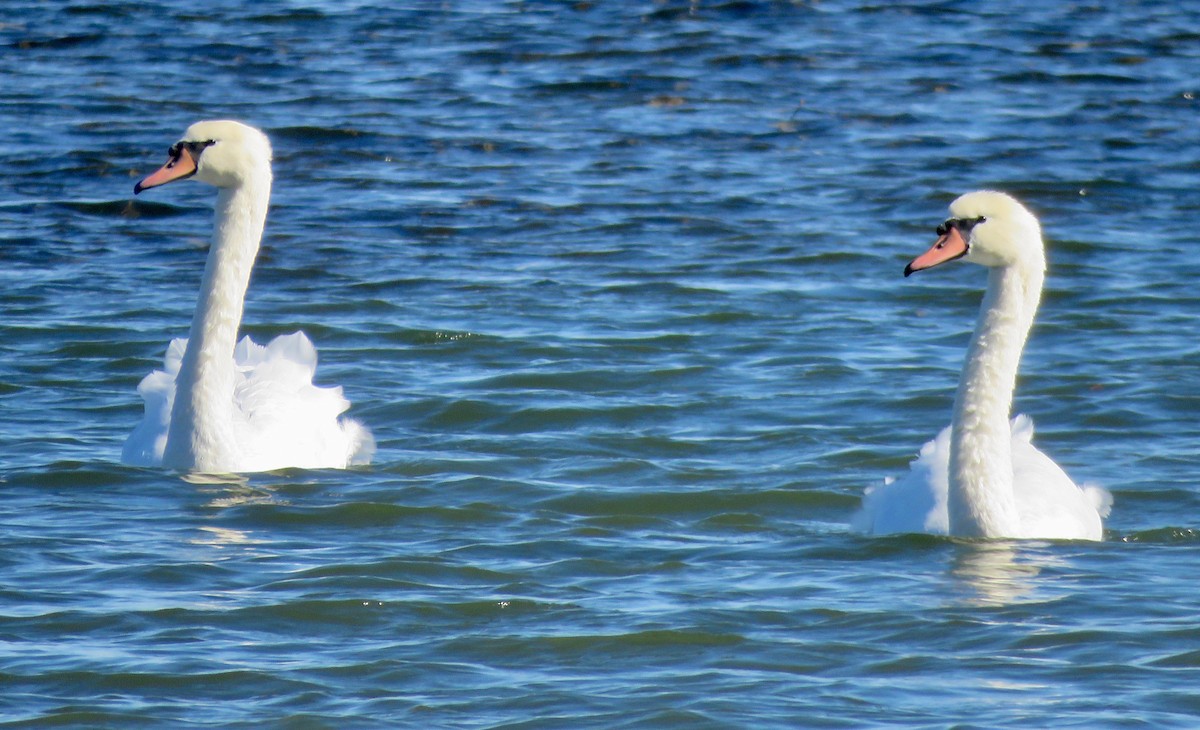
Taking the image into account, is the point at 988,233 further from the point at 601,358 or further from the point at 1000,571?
the point at 601,358

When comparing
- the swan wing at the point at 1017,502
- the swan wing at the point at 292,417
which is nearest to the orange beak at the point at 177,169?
the swan wing at the point at 292,417

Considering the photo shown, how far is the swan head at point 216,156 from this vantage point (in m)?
8.70

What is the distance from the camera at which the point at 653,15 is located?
69.8 ft

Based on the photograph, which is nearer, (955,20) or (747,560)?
(747,560)

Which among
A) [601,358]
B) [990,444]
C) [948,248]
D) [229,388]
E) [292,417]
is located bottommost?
[601,358]

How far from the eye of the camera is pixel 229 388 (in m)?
8.53

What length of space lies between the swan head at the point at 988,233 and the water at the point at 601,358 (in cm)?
100

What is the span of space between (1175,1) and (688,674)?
18.1m

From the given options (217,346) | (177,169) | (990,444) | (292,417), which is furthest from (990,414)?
(177,169)

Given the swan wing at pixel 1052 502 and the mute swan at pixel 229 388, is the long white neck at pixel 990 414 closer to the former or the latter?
the swan wing at pixel 1052 502

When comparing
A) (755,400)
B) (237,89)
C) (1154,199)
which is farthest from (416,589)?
(237,89)

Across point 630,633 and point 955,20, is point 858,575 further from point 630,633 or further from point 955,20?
point 955,20

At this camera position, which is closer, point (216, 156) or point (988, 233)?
point (988, 233)

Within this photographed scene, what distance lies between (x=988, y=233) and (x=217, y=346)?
3096mm
